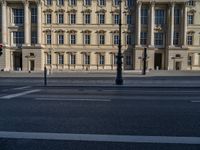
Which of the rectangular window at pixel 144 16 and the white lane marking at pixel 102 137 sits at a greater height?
the rectangular window at pixel 144 16

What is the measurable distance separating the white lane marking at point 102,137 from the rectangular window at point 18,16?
55.7 metres

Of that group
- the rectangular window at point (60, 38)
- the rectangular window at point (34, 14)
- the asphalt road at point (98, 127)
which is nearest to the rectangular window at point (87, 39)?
the rectangular window at point (60, 38)

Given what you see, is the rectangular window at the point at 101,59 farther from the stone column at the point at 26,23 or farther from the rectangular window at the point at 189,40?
the rectangular window at the point at 189,40

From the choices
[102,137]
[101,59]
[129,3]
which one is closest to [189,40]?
[129,3]

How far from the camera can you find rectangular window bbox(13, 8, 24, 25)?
56.0m

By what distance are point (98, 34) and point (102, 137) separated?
2113 inches

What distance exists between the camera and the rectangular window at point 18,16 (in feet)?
184

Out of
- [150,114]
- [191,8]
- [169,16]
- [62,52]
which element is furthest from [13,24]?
[150,114]

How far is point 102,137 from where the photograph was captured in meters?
5.29

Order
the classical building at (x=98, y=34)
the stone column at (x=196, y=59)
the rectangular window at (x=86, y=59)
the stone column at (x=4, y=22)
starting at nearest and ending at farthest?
the stone column at (x=4, y=22) < the classical building at (x=98, y=34) < the stone column at (x=196, y=59) < the rectangular window at (x=86, y=59)

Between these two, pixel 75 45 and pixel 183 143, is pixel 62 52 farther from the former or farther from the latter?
pixel 183 143

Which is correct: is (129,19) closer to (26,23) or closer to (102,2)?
(102,2)

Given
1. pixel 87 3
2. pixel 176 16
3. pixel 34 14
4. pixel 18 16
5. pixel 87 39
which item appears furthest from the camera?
pixel 87 39

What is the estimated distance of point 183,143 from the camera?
4895 millimetres
